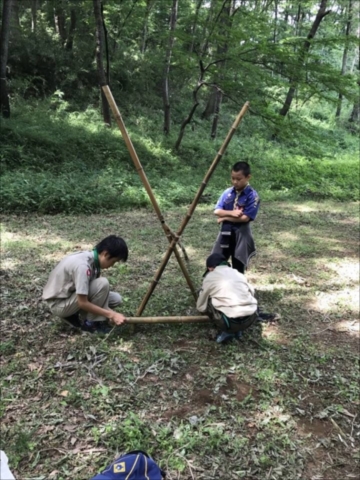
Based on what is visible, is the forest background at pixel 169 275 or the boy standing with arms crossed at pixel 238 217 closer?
the forest background at pixel 169 275

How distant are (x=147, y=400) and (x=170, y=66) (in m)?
12.8

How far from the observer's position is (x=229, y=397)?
10.2 ft

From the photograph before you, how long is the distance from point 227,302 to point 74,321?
1.50m

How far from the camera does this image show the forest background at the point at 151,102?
1011cm

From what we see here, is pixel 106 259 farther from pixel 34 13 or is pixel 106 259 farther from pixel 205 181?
pixel 34 13

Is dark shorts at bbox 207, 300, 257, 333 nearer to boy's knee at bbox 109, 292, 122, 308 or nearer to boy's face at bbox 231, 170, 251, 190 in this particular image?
boy's knee at bbox 109, 292, 122, 308

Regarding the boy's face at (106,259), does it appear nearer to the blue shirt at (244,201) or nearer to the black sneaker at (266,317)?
the blue shirt at (244,201)

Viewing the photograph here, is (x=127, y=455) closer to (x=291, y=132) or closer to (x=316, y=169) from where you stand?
(x=291, y=132)

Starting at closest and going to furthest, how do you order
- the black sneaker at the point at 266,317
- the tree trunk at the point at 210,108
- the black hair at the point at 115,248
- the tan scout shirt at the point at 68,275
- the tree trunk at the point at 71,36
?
the black hair at the point at 115,248 < the tan scout shirt at the point at 68,275 < the black sneaker at the point at 266,317 < the tree trunk at the point at 71,36 < the tree trunk at the point at 210,108

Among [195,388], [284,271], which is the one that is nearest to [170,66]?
[284,271]

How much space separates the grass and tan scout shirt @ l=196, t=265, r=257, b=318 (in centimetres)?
41

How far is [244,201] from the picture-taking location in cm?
422

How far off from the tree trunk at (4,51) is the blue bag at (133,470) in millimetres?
11161

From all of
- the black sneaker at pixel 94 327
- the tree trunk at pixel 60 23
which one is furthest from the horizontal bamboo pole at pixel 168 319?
the tree trunk at pixel 60 23
